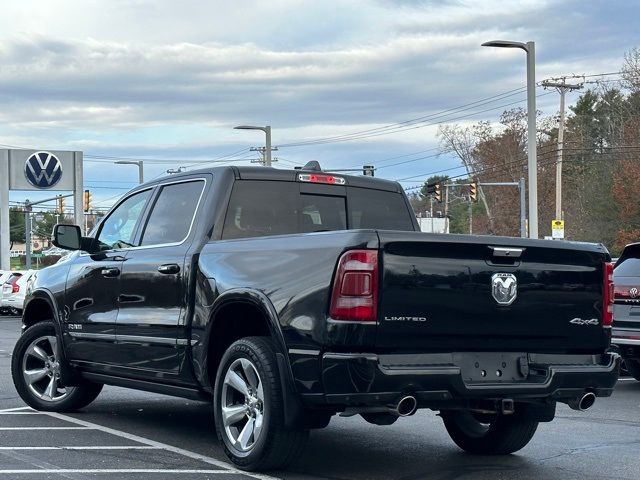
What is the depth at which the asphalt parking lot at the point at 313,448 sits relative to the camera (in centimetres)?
693

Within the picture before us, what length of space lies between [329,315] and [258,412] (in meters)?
1.00

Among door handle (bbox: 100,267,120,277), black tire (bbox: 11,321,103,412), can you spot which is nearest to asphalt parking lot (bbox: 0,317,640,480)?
black tire (bbox: 11,321,103,412)

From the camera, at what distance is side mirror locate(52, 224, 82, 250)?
8.99 m

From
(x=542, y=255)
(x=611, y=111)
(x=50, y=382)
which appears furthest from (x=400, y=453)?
(x=611, y=111)

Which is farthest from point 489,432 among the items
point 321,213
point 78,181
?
point 78,181

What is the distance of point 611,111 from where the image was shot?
234 feet

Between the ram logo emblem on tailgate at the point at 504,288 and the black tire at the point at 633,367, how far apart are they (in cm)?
705

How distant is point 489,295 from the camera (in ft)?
20.8

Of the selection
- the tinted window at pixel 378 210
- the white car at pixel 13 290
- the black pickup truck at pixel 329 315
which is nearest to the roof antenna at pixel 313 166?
the black pickup truck at pixel 329 315

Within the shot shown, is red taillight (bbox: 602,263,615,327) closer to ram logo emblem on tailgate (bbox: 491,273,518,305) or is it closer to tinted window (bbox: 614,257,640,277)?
ram logo emblem on tailgate (bbox: 491,273,518,305)

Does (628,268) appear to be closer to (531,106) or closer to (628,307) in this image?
(628,307)

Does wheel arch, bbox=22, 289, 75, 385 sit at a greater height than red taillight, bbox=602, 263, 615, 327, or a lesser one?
lesser

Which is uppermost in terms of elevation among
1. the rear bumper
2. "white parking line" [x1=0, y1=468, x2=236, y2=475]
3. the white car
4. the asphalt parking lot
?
the rear bumper

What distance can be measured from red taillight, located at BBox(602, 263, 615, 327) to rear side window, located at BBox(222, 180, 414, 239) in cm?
224
